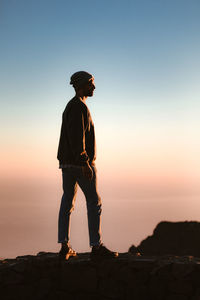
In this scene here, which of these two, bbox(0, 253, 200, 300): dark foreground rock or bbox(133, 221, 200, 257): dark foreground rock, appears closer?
bbox(0, 253, 200, 300): dark foreground rock

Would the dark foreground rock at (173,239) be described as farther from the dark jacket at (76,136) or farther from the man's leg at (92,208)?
the dark jacket at (76,136)

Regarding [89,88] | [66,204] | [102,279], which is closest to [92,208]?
[66,204]

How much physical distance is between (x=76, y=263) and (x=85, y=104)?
2.41m

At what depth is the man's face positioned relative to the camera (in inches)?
255

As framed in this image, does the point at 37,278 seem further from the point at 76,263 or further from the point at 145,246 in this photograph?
the point at 145,246

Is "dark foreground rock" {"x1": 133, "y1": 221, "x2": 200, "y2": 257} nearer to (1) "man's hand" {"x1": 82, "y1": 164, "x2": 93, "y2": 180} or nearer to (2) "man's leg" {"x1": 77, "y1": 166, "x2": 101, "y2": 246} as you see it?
(2) "man's leg" {"x1": 77, "y1": 166, "x2": 101, "y2": 246}

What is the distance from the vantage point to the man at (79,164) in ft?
20.4

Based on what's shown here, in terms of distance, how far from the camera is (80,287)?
20.9ft

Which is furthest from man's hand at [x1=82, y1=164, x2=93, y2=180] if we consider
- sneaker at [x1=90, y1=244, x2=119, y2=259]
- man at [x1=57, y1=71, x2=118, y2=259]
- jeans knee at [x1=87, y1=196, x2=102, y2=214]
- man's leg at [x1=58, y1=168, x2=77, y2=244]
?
sneaker at [x1=90, y1=244, x2=119, y2=259]

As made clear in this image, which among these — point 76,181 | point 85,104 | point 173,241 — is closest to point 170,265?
point 76,181

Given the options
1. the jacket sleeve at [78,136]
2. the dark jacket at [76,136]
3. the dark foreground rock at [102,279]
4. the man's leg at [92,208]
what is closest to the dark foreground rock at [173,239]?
the dark foreground rock at [102,279]

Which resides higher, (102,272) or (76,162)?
(76,162)

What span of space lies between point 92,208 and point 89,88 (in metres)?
1.83

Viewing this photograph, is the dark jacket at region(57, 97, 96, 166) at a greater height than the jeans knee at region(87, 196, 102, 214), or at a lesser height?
greater
